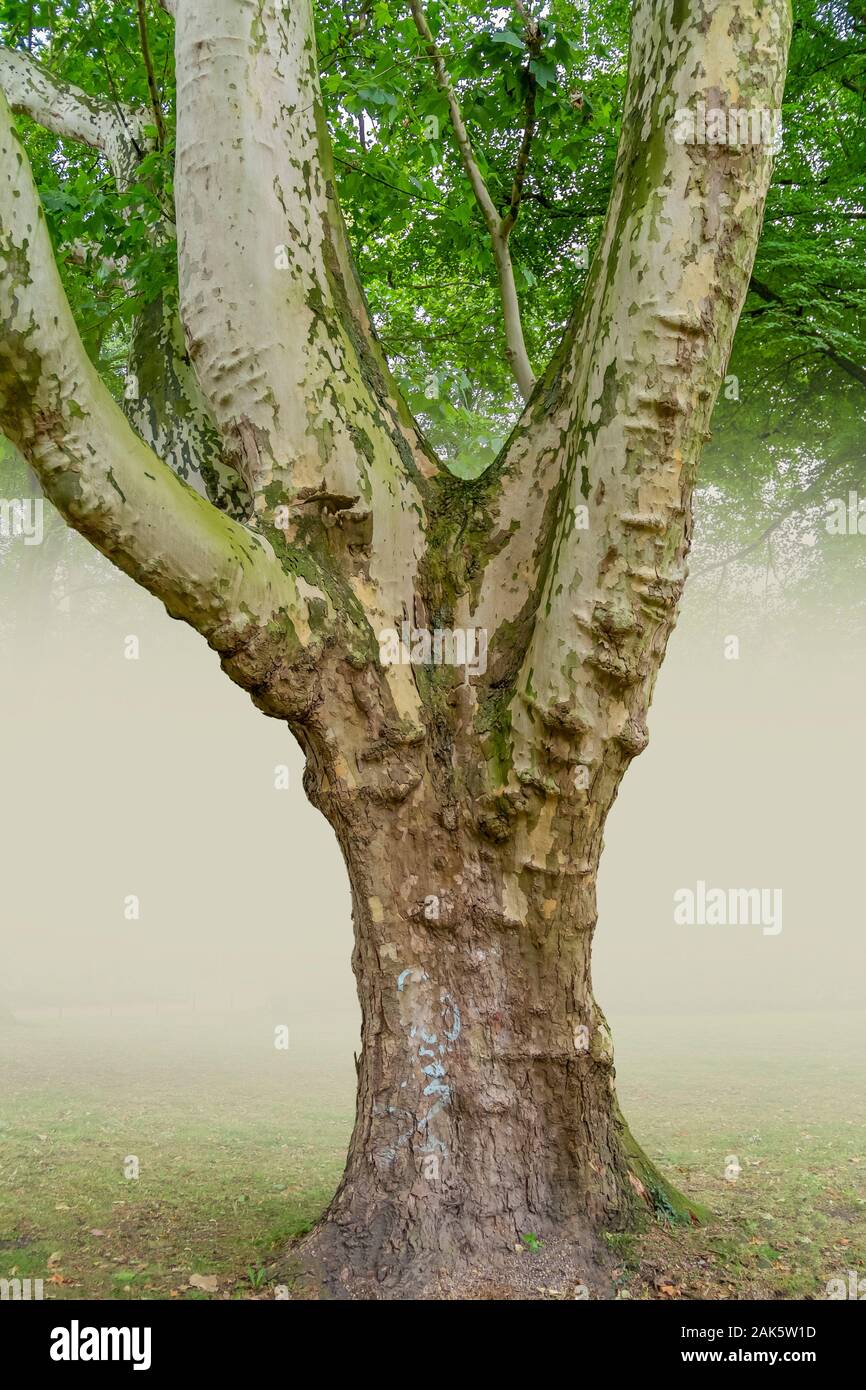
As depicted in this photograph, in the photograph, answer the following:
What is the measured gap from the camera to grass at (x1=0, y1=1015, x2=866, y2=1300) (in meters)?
3.85

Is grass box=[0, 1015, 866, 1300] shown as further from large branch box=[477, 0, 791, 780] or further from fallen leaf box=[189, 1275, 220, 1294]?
large branch box=[477, 0, 791, 780]

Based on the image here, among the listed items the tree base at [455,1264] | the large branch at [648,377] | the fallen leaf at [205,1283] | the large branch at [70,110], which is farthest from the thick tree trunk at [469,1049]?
the large branch at [70,110]

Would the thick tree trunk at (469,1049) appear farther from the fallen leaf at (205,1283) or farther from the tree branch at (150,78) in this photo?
the tree branch at (150,78)

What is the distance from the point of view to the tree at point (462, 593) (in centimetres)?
343

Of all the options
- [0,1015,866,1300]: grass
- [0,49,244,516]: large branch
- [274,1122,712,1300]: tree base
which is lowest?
[0,1015,866,1300]: grass

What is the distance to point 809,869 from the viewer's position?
23.2m

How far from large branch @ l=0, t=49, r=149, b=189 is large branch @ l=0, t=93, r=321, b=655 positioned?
2.57m

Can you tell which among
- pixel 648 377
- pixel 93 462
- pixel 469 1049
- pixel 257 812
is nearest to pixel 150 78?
pixel 93 462

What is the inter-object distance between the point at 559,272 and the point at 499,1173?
6.92 meters

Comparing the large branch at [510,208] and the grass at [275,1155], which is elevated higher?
the large branch at [510,208]

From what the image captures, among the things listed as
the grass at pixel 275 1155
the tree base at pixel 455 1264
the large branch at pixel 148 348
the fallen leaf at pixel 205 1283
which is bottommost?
the grass at pixel 275 1155

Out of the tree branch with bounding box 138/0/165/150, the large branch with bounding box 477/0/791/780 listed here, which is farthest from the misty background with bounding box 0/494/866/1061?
the large branch with bounding box 477/0/791/780

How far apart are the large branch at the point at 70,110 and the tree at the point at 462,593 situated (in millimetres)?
1467
